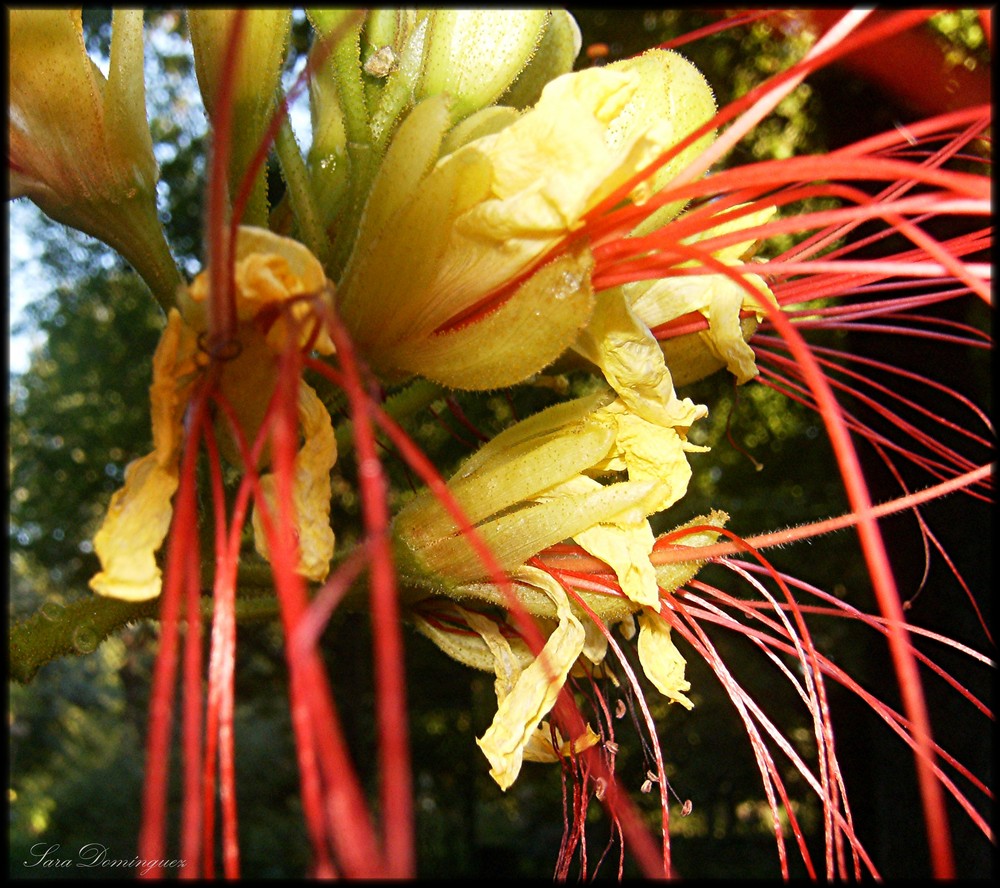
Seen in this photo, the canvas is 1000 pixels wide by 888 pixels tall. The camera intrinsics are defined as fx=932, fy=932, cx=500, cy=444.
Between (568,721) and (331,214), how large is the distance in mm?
608

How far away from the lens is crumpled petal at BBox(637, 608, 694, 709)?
96cm

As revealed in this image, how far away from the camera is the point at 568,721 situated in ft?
3.32

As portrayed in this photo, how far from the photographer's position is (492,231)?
0.78 metres

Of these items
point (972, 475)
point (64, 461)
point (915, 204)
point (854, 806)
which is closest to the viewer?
point (915, 204)

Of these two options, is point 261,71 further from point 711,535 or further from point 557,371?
point 711,535

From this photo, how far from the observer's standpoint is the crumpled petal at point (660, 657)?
0.96 meters

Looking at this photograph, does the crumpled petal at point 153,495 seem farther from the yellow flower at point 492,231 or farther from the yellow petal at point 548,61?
the yellow petal at point 548,61

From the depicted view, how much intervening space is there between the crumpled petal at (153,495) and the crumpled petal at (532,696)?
34 cm

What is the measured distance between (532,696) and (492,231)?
426mm


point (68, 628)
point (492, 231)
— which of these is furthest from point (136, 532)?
point (492, 231)

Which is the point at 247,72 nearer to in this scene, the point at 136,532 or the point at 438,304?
the point at 438,304

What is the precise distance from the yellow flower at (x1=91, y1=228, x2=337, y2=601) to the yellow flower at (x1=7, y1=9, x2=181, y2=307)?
29cm

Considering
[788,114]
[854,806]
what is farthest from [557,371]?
[788,114]

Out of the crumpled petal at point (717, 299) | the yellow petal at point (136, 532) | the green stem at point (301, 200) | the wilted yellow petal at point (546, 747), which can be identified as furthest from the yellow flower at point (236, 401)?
the wilted yellow petal at point (546, 747)
